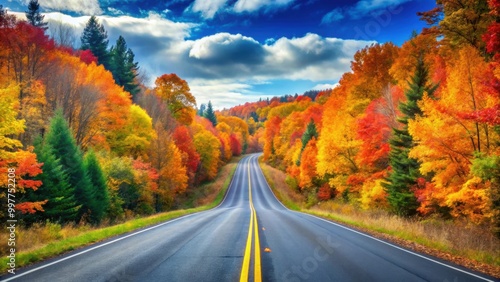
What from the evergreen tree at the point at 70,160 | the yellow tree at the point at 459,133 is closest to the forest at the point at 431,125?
the yellow tree at the point at 459,133

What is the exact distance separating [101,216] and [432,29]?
28.8m

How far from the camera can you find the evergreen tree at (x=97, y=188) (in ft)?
71.8

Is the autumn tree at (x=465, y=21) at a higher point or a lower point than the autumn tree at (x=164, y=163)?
higher

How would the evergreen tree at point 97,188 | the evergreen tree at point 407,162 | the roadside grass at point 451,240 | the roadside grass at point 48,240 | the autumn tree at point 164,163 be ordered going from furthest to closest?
Answer: 1. the autumn tree at point 164,163
2. the evergreen tree at point 97,188
3. the evergreen tree at point 407,162
4. the roadside grass at point 451,240
5. the roadside grass at point 48,240

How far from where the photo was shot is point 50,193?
1741cm

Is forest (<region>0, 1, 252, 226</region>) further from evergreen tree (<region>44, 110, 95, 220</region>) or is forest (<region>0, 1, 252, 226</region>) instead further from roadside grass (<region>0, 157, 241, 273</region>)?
roadside grass (<region>0, 157, 241, 273</region>)

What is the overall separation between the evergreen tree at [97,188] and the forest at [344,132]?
0.10 metres

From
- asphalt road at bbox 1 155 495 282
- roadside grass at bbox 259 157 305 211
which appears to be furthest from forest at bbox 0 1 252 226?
roadside grass at bbox 259 157 305 211

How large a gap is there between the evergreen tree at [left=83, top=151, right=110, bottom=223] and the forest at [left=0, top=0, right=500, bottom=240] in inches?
3.9

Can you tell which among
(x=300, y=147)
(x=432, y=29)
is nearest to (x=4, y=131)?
(x=432, y=29)

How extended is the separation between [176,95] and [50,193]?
36050 millimetres

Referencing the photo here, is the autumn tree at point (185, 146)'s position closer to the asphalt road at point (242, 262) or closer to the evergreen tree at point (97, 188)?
the evergreen tree at point (97, 188)

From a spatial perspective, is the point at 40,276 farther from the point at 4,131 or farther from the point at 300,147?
the point at 300,147

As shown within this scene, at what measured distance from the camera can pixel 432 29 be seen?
72.0 ft
